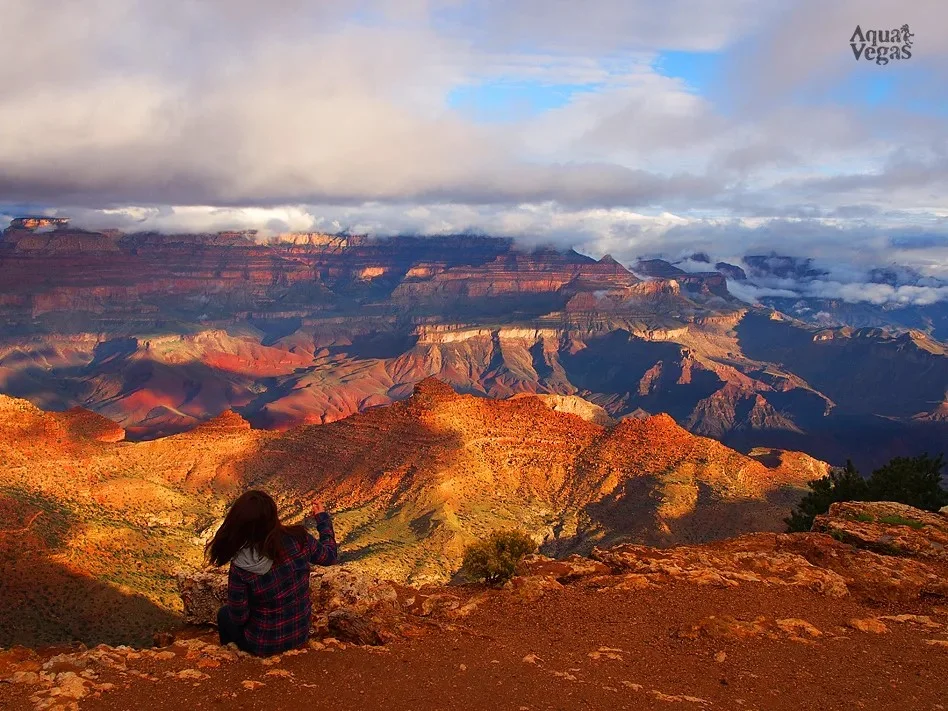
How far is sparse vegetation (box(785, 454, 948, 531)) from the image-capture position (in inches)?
1489

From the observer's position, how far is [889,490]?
1550 inches

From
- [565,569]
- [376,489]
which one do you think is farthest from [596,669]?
[376,489]

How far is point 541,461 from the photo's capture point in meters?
75.9

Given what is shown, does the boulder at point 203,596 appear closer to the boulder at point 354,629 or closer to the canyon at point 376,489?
the boulder at point 354,629

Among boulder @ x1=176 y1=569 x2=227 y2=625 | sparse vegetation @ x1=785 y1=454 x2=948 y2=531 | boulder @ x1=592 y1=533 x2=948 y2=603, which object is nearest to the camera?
boulder @ x1=176 y1=569 x2=227 y2=625

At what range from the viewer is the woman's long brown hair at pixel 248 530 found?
10.9 metres

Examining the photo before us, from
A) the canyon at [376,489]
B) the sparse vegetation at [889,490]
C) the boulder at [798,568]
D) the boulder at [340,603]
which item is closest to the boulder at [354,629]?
the boulder at [340,603]

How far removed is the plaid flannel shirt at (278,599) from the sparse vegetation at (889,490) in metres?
32.1

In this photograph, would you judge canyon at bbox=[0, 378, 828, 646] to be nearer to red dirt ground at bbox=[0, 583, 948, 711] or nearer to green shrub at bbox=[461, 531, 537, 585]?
green shrub at bbox=[461, 531, 537, 585]

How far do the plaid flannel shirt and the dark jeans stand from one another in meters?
0.23

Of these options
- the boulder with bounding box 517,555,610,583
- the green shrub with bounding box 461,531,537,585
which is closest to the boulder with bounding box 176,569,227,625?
the boulder with bounding box 517,555,610,583

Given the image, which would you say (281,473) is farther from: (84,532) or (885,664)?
(885,664)

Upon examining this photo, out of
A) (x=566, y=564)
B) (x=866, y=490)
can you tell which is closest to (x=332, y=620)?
(x=566, y=564)

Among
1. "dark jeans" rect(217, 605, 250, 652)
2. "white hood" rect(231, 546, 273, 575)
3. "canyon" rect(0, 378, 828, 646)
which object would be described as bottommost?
"canyon" rect(0, 378, 828, 646)
